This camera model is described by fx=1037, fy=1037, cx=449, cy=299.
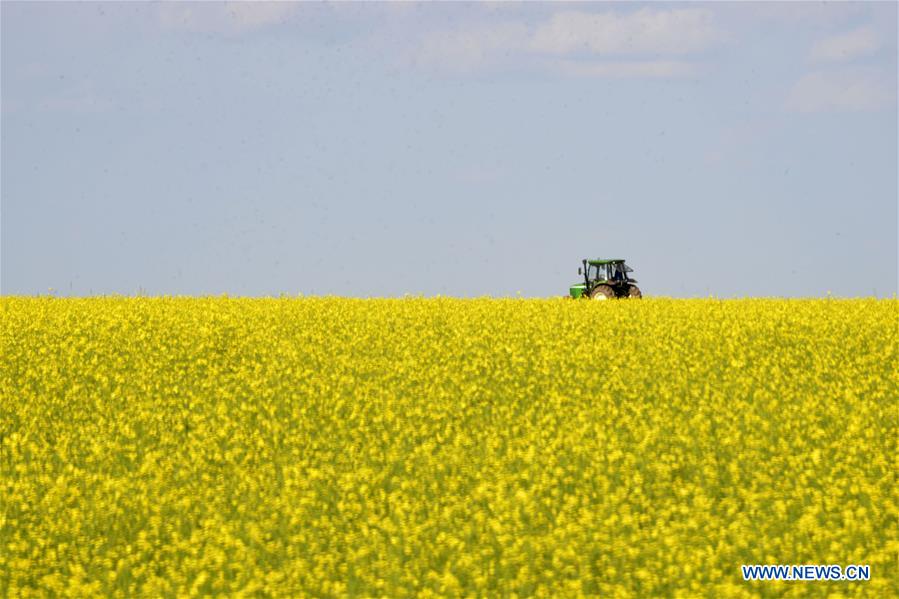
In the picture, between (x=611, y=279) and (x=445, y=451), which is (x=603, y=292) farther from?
(x=445, y=451)

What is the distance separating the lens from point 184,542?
1005 cm

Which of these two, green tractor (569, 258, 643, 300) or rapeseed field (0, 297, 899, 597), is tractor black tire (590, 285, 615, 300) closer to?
green tractor (569, 258, 643, 300)

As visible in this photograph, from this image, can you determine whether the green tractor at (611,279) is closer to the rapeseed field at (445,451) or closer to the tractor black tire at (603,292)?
the tractor black tire at (603,292)

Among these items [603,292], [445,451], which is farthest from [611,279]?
[445,451]

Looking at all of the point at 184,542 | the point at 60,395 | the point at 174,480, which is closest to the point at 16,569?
the point at 184,542

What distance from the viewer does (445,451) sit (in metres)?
13.2

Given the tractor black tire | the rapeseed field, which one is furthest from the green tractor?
the rapeseed field

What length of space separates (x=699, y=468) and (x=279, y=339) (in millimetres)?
10181

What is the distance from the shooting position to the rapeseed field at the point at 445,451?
941cm

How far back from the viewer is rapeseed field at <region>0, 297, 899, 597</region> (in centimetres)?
941

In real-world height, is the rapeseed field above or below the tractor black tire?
below

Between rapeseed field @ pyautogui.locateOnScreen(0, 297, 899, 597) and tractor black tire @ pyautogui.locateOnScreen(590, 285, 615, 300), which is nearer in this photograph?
rapeseed field @ pyautogui.locateOnScreen(0, 297, 899, 597)

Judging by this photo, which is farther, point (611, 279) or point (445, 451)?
point (611, 279)

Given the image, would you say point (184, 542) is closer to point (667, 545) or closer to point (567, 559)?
point (567, 559)
